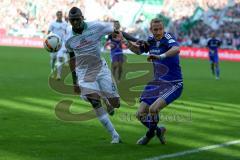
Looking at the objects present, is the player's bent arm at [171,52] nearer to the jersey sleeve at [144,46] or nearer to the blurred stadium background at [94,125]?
the jersey sleeve at [144,46]

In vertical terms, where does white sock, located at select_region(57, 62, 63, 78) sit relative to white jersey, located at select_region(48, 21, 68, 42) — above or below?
below

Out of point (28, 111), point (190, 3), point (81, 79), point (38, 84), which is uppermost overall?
point (81, 79)

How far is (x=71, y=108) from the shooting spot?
15.9m

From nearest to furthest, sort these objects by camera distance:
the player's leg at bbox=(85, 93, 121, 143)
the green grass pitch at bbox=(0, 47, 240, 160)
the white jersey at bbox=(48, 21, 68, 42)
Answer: the green grass pitch at bbox=(0, 47, 240, 160)
the player's leg at bbox=(85, 93, 121, 143)
the white jersey at bbox=(48, 21, 68, 42)

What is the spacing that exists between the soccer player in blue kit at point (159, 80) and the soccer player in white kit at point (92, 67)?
610mm

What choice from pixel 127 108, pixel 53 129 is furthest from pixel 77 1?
pixel 53 129

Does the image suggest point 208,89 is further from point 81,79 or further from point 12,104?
point 81,79

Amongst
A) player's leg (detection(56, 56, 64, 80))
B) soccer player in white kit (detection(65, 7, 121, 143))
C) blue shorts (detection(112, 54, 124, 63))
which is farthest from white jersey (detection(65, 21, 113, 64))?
blue shorts (detection(112, 54, 124, 63))

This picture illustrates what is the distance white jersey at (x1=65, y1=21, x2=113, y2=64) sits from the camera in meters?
10.9

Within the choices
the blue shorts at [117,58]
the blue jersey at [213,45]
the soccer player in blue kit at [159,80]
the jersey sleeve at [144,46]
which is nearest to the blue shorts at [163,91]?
the soccer player in blue kit at [159,80]

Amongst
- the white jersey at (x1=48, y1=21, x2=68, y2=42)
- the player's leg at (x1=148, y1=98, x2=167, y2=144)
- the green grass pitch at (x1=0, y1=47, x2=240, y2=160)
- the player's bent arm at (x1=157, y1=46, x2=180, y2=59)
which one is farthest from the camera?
the white jersey at (x1=48, y1=21, x2=68, y2=42)

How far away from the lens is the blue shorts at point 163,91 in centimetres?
1055

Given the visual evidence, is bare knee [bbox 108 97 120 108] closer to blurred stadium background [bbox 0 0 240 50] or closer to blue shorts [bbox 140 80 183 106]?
blue shorts [bbox 140 80 183 106]

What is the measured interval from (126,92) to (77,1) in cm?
3395
